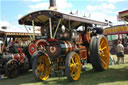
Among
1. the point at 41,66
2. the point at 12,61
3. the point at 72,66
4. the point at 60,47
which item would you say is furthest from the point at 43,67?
the point at 12,61

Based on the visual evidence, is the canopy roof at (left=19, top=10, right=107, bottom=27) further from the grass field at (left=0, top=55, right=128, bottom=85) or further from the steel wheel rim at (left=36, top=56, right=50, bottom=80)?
the grass field at (left=0, top=55, right=128, bottom=85)

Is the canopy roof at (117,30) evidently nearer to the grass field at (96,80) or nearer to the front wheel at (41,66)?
the grass field at (96,80)

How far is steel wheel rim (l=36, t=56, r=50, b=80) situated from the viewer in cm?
524

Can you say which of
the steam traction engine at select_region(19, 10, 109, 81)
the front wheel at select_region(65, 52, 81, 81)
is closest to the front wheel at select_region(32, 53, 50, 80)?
the steam traction engine at select_region(19, 10, 109, 81)

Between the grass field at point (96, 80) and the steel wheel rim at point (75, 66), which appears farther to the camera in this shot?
the steel wheel rim at point (75, 66)

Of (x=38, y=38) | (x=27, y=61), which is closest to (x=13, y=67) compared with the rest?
(x=27, y=61)

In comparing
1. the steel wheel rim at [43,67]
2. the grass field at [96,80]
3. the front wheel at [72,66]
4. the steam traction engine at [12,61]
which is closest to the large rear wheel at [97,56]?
the grass field at [96,80]

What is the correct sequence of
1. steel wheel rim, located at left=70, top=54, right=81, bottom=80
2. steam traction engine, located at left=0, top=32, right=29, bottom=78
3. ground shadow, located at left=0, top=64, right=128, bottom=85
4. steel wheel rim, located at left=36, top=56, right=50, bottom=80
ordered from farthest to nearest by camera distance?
steam traction engine, located at left=0, top=32, right=29, bottom=78
steel wheel rim, located at left=36, top=56, right=50, bottom=80
steel wheel rim, located at left=70, top=54, right=81, bottom=80
ground shadow, located at left=0, top=64, right=128, bottom=85

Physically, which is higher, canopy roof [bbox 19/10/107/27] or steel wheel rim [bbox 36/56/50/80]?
canopy roof [bbox 19/10/107/27]

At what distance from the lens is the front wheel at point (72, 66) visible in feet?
14.2

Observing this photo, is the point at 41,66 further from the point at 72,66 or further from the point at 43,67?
the point at 72,66

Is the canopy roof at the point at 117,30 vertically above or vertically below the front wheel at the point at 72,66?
above

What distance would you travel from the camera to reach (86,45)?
6.30m


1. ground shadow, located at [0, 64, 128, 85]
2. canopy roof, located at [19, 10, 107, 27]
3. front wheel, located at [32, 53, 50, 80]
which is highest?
canopy roof, located at [19, 10, 107, 27]
